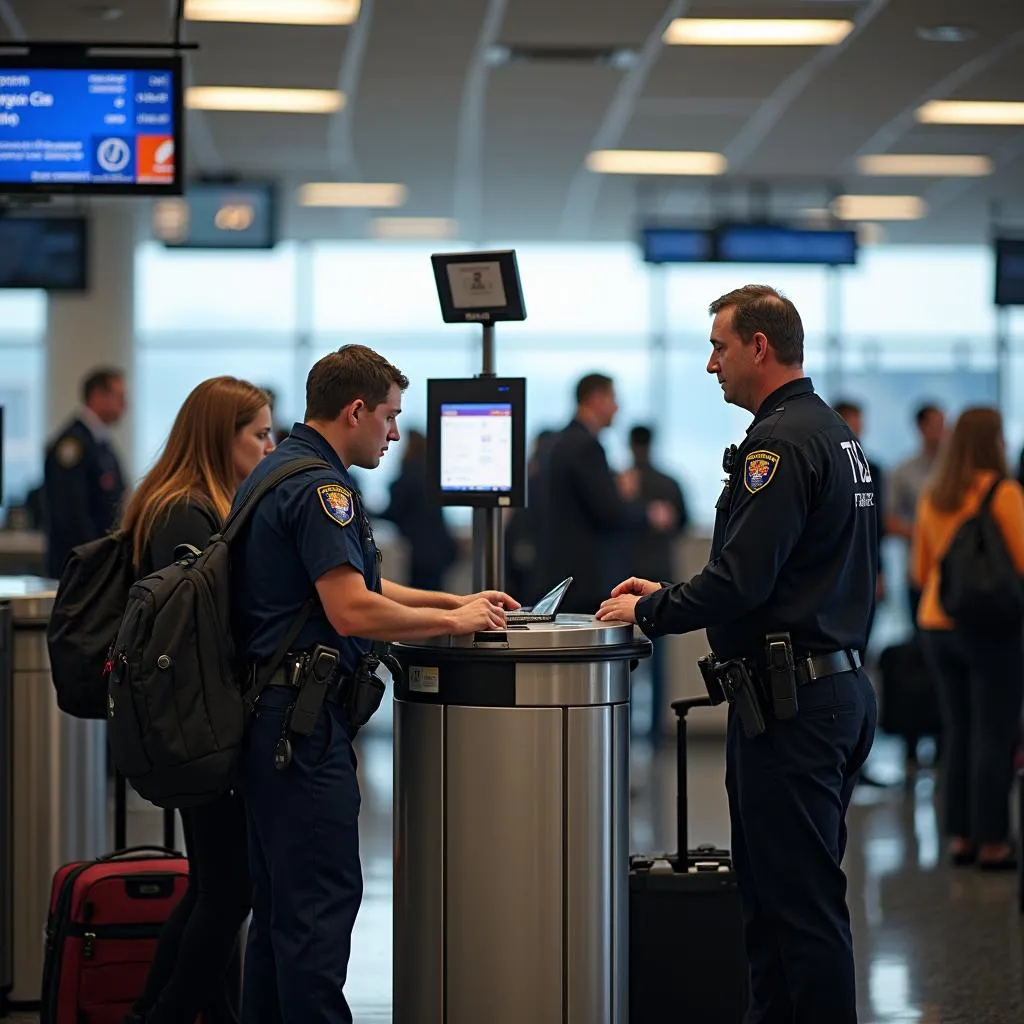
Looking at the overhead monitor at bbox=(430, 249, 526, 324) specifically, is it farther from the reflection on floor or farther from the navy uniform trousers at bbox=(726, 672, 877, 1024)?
the reflection on floor

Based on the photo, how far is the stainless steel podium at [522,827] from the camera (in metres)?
2.94

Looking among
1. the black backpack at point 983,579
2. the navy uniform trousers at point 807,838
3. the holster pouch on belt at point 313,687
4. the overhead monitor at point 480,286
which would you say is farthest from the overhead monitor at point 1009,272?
the holster pouch on belt at point 313,687

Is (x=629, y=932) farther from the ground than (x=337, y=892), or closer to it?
closer to it

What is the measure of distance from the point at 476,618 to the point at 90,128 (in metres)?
3.02

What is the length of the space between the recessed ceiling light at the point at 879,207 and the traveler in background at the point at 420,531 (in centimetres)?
397

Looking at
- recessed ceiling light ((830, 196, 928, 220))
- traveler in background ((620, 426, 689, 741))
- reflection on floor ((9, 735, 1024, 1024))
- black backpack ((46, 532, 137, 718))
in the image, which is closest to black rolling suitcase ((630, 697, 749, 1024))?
reflection on floor ((9, 735, 1024, 1024))

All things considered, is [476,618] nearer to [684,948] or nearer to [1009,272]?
[684,948]

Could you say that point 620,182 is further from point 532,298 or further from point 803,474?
point 803,474

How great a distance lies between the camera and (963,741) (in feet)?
18.2

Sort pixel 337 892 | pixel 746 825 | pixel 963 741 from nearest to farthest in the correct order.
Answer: pixel 337 892 < pixel 746 825 < pixel 963 741

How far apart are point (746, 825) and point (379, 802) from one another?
137 inches

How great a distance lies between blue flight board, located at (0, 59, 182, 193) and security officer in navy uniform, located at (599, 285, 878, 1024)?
284 cm

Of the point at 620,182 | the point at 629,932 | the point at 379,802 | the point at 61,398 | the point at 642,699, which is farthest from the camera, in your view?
the point at 61,398

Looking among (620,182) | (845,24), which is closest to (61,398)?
(620,182)
